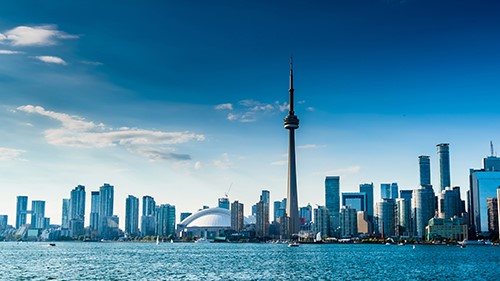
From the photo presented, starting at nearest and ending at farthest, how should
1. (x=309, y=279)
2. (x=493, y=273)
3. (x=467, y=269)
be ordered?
(x=309, y=279), (x=493, y=273), (x=467, y=269)

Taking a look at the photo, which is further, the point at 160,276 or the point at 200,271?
the point at 200,271

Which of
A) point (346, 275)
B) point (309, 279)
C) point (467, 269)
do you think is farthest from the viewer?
point (467, 269)

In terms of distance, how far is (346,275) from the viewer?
294ft

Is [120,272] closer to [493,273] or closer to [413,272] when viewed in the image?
[413,272]

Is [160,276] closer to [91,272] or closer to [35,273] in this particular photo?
[91,272]

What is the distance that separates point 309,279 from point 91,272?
33398 mm

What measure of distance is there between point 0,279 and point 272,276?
3702cm

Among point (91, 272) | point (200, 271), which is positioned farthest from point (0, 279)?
point (200, 271)

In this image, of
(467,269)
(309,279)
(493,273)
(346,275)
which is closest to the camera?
(309,279)

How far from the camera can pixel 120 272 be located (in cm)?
9312

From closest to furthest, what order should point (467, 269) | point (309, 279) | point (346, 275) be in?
point (309, 279) < point (346, 275) < point (467, 269)

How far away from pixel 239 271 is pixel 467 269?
41454 millimetres

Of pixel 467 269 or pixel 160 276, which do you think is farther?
pixel 467 269

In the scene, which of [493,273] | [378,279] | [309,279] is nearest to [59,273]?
[309,279]
